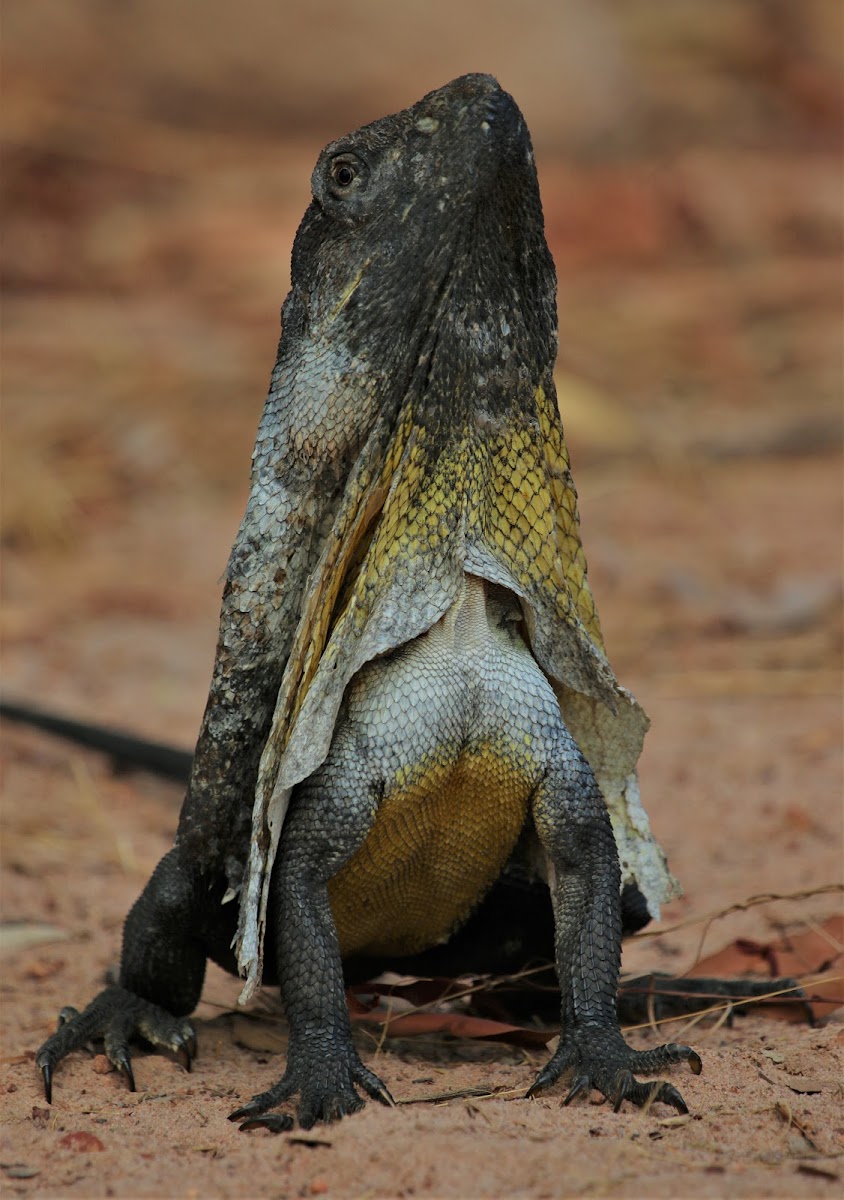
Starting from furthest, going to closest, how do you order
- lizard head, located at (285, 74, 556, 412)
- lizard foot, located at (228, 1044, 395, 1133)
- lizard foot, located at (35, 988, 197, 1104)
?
lizard foot, located at (35, 988, 197, 1104) → lizard head, located at (285, 74, 556, 412) → lizard foot, located at (228, 1044, 395, 1133)

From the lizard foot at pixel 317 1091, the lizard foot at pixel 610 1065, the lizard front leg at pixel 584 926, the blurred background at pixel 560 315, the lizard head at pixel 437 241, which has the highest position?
the blurred background at pixel 560 315

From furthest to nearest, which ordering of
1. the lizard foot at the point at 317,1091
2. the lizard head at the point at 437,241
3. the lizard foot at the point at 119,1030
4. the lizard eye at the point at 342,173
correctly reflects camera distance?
1. the lizard foot at the point at 119,1030
2. the lizard eye at the point at 342,173
3. the lizard head at the point at 437,241
4. the lizard foot at the point at 317,1091

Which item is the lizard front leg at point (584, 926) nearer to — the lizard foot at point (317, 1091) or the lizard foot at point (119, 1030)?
the lizard foot at point (317, 1091)

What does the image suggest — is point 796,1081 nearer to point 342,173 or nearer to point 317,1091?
point 317,1091

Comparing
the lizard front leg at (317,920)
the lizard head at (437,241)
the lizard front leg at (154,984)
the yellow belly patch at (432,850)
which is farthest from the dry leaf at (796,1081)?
the lizard head at (437,241)

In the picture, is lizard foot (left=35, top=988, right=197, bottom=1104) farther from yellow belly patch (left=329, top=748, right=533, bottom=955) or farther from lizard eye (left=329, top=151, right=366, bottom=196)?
lizard eye (left=329, top=151, right=366, bottom=196)

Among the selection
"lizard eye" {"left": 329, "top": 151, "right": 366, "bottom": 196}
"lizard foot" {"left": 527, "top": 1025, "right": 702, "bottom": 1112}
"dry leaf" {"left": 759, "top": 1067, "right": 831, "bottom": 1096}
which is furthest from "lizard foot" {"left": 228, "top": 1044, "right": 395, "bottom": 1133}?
"lizard eye" {"left": 329, "top": 151, "right": 366, "bottom": 196}

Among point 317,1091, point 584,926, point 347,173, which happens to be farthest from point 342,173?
point 317,1091
